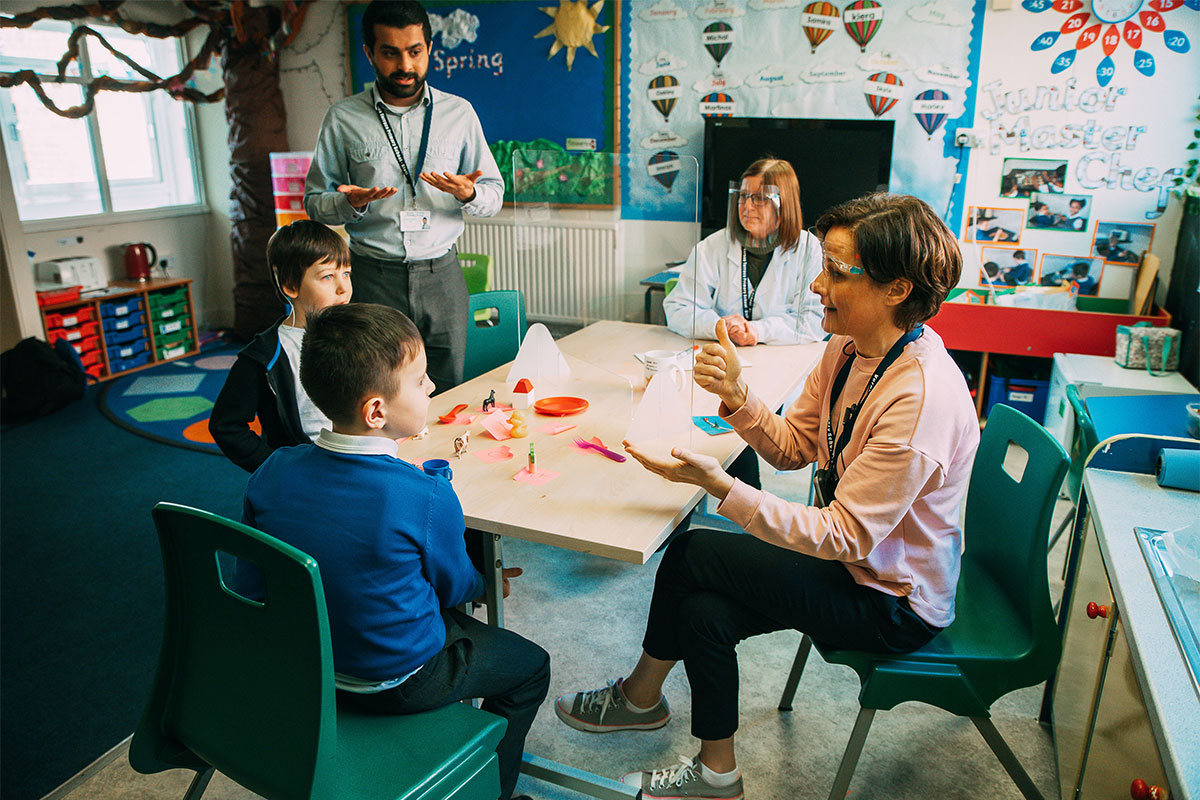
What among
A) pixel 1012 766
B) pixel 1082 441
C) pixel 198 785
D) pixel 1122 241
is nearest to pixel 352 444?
pixel 198 785

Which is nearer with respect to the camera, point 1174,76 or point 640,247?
point 640,247

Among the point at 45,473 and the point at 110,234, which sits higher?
the point at 110,234

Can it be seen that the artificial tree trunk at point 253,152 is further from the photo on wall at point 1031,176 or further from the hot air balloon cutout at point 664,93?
the photo on wall at point 1031,176

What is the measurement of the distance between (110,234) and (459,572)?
16.2 feet

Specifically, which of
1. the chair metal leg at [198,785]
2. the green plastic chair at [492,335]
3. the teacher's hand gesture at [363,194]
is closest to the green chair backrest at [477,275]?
the green plastic chair at [492,335]

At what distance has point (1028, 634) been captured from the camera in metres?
1.48

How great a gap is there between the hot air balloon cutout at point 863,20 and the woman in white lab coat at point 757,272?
7.47 feet

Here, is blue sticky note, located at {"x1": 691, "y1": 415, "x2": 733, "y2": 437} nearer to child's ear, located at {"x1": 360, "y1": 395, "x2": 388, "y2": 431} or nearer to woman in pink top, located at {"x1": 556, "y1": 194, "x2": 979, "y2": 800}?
woman in pink top, located at {"x1": 556, "y1": 194, "x2": 979, "y2": 800}

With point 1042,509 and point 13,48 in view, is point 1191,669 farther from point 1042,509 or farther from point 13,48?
point 13,48

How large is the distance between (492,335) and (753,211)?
0.94 meters

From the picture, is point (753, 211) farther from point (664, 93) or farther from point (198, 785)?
point (664, 93)

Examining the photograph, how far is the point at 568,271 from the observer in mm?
2152

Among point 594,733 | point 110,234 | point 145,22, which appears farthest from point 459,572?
point 145,22

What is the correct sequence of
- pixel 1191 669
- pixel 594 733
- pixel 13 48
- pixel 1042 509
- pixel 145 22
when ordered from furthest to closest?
pixel 145 22 < pixel 13 48 < pixel 594 733 < pixel 1042 509 < pixel 1191 669
